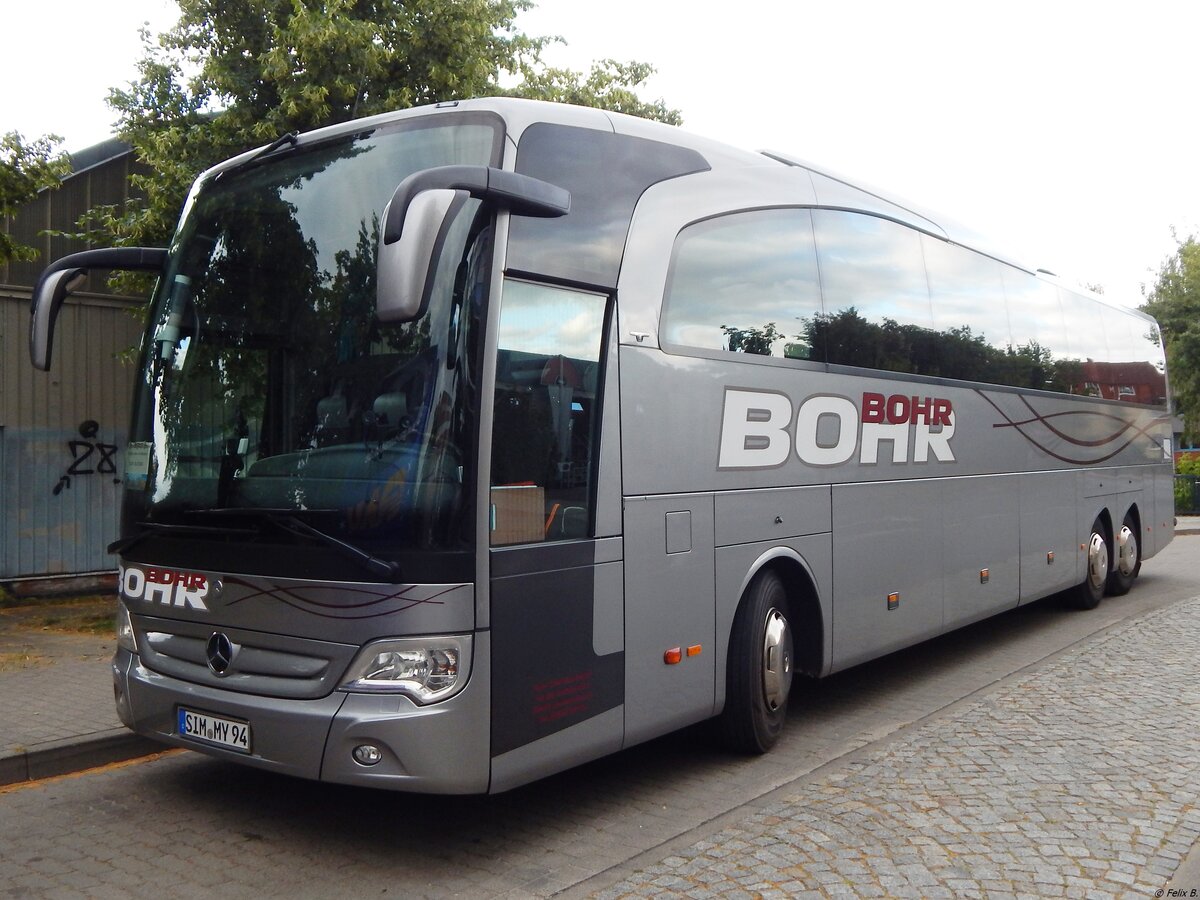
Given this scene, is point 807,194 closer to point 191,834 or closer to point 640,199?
point 640,199

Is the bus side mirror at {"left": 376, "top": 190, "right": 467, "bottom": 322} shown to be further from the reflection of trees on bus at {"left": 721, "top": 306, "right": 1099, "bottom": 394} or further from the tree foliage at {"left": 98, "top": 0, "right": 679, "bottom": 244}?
the tree foliage at {"left": 98, "top": 0, "right": 679, "bottom": 244}

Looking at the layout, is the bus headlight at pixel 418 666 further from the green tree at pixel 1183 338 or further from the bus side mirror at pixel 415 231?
the green tree at pixel 1183 338

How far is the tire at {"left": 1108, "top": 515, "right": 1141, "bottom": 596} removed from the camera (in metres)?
13.5

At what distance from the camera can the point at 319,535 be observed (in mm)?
4770

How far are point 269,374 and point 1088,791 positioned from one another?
457 centimetres

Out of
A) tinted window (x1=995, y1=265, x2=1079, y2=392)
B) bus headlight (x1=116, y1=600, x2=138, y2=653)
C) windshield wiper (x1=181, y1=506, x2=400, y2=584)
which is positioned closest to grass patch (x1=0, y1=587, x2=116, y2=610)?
bus headlight (x1=116, y1=600, x2=138, y2=653)

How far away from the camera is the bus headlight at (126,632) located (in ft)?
18.8

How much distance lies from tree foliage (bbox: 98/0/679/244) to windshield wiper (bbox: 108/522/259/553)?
784 centimetres

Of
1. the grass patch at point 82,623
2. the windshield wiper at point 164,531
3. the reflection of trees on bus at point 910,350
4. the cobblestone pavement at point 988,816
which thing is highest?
the reflection of trees on bus at point 910,350

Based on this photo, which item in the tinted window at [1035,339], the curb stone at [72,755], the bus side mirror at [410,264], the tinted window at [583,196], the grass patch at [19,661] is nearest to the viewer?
the bus side mirror at [410,264]

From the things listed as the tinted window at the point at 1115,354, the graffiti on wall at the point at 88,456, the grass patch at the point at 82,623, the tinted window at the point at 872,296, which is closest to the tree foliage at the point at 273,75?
the graffiti on wall at the point at 88,456

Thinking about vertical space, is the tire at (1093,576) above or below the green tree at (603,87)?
below

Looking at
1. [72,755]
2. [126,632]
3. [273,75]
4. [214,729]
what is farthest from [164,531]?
[273,75]

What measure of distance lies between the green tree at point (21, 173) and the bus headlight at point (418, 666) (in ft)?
24.6
